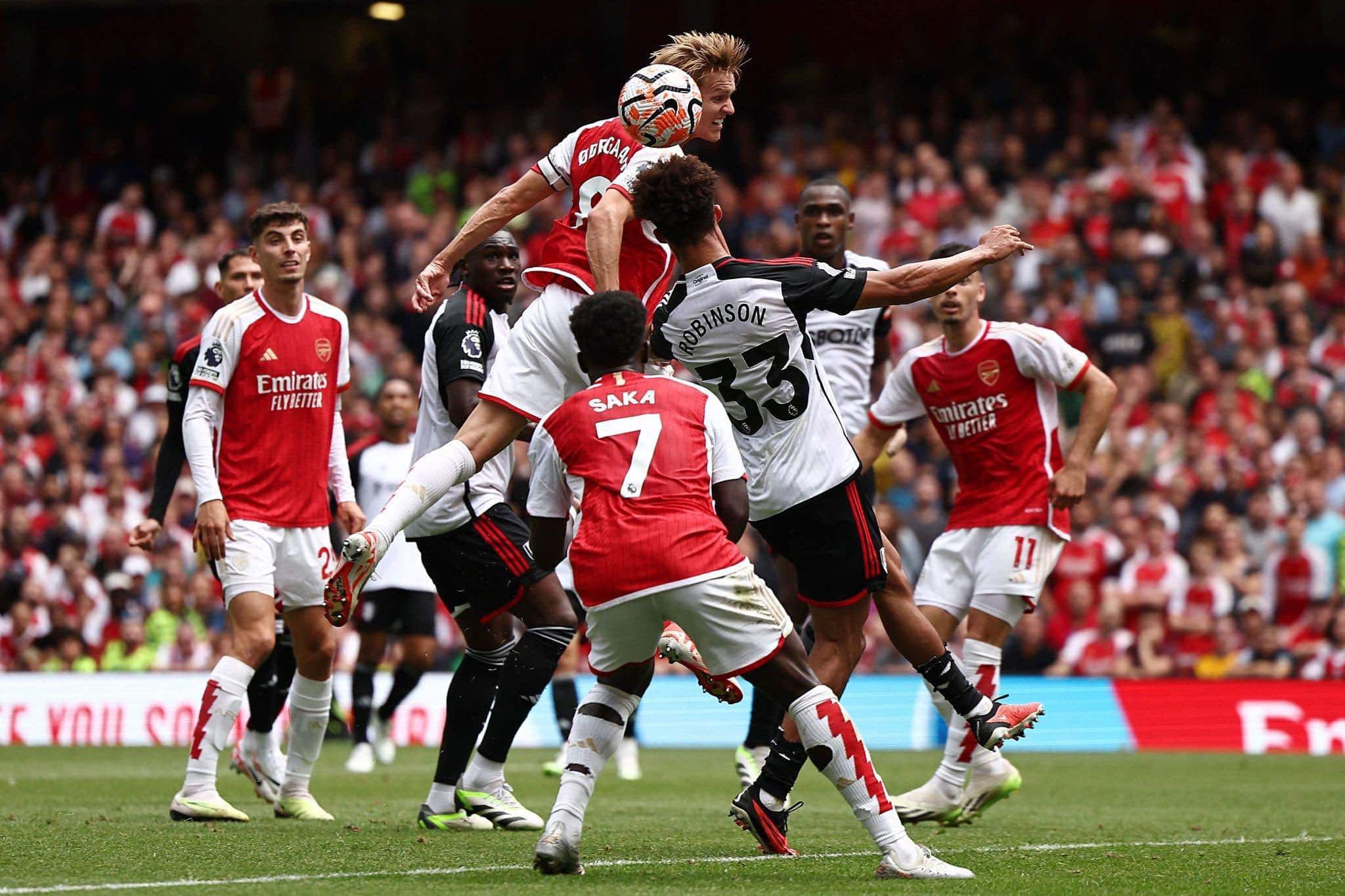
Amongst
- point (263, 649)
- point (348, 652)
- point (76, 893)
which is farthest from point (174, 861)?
point (348, 652)

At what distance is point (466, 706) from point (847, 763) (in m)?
2.55

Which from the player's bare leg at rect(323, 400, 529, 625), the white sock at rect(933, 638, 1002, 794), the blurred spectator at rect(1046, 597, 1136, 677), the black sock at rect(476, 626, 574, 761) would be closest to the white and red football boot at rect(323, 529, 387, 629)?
the player's bare leg at rect(323, 400, 529, 625)

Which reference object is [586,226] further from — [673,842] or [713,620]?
[673,842]

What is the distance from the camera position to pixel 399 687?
1276 cm

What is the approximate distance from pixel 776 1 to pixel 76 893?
21924mm

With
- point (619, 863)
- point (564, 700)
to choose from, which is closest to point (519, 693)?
point (619, 863)

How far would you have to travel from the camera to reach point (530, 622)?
8.13 m

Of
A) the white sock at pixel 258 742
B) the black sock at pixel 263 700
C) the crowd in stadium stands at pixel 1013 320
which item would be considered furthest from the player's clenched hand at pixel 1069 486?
the crowd in stadium stands at pixel 1013 320

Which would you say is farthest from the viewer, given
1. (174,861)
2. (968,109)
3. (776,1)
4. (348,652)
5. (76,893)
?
Result: (776,1)

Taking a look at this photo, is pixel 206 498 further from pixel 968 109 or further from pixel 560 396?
pixel 968 109

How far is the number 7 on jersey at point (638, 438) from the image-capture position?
6172mm

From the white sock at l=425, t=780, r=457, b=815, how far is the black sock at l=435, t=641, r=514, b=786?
24 mm

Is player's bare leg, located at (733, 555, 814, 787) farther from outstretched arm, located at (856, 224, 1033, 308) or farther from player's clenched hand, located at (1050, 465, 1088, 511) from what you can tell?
outstretched arm, located at (856, 224, 1033, 308)

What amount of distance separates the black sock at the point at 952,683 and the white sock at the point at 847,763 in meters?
1.25
